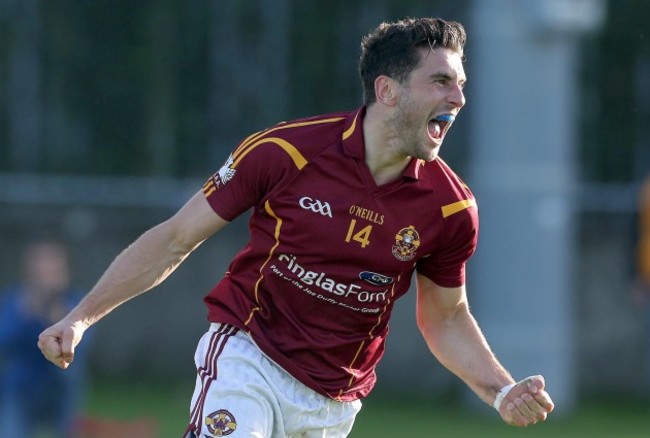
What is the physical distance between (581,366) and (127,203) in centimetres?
450

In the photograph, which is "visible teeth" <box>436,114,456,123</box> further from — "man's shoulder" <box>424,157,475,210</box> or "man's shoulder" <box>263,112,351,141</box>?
"man's shoulder" <box>263,112,351,141</box>

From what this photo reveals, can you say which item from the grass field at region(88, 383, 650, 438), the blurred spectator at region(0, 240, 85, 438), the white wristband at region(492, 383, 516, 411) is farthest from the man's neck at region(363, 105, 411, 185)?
the grass field at region(88, 383, 650, 438)

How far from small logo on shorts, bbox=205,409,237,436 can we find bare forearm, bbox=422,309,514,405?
0.98m

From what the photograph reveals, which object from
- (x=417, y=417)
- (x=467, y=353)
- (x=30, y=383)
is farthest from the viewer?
(x=417, y=417)

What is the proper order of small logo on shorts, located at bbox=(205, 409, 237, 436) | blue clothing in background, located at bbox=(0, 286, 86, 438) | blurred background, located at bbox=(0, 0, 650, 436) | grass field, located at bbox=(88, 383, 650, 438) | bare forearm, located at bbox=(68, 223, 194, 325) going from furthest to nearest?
blurred background, located at bbox=(0, 0, 650, 436), grass field, located at bbox=(88, 383, 650, 438), blue clothing in background, located at bbox=(0, 286, 86, 438), bare forearm, located at bbox=(68, 223, 194, 325), small logo on shorts, located at bbox=(205, 409, 237, 436)

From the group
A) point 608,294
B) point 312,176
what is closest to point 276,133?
point 312,176

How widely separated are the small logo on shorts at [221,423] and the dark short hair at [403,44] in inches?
52.0

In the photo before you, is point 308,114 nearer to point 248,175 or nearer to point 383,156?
point 383,156

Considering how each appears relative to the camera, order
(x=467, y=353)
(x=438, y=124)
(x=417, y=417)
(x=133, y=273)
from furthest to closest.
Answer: (x=417, y=417)
(x=467, y=353)
(x=438, y=124)
(x=133, y=273)

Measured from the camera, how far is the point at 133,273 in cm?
544

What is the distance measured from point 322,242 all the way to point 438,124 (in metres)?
0.62

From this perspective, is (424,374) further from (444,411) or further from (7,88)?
(7,88)

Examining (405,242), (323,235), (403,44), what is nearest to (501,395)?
(405,242)

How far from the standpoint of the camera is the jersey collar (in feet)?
18.3
